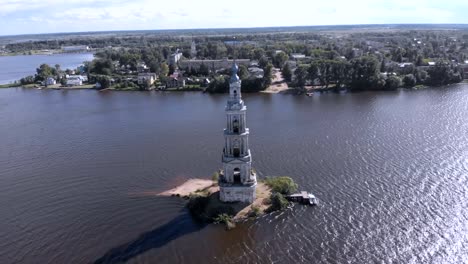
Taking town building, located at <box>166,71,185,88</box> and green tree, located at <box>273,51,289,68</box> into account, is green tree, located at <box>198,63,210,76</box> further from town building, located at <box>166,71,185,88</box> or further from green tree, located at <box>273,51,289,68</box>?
green tree, located at <box>273,51,289,68</box>

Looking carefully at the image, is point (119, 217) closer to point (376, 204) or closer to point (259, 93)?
point (376, 204)

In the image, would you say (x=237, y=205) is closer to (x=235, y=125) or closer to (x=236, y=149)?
(x=236, y=149)

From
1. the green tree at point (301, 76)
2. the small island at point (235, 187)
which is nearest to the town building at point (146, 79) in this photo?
the green tree at point (301, 76)

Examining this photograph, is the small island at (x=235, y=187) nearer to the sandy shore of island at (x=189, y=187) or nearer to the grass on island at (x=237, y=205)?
the grass on island at (x=237, y=205)

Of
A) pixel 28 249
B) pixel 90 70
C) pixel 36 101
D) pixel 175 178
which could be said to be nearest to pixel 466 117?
pixel 175 178

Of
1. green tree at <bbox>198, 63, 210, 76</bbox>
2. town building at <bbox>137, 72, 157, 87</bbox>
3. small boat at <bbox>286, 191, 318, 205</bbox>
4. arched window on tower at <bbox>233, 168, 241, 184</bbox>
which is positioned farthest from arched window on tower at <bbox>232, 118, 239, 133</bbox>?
Result: green tree at <bbox>198, 63, 210, 76</bbox>

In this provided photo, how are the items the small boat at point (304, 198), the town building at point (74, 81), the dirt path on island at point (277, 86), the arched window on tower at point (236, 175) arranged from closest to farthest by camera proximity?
1. the arched window on tower at point (236, 175)
2. the small boat at point (304, 198)
3. the dirt path on island at point (277, 86)
4. the town building at point (74, 81)
